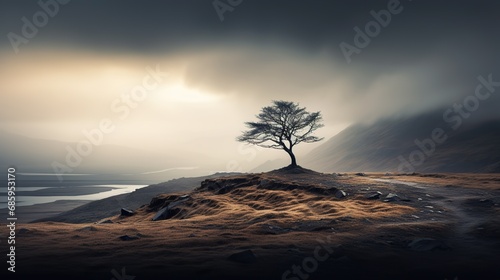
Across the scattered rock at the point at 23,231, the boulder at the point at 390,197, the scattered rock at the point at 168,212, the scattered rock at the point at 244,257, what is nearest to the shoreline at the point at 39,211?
the scattered rock at the point at 168,212

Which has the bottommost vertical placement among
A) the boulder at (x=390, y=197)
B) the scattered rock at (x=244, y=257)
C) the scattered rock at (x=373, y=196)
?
the scattered rock at (x=244, y=257)

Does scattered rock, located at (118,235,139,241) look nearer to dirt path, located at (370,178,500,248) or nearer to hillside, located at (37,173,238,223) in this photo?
dirt path, located at (370,178,500,248)

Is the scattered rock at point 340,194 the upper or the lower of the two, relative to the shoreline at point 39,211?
lower

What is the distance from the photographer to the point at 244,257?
17.8 metres

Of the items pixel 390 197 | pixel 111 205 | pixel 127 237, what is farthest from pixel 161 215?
pixel 111 205

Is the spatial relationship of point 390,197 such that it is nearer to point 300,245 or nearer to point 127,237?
point 300,245

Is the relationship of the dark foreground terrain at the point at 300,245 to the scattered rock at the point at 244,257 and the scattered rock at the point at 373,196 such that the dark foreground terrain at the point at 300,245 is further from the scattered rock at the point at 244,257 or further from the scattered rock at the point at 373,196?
the scattered rock at the point at 373,196

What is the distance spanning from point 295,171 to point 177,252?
50899 mm

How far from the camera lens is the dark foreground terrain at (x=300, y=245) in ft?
53.3

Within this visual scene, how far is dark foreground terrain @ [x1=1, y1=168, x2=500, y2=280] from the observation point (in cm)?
1625

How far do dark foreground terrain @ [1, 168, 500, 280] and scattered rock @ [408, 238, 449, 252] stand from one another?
57 millimetres

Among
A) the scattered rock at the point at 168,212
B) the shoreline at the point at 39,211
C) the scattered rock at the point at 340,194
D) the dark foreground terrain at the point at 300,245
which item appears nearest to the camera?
the dark foreground terrain at the point at 300,245

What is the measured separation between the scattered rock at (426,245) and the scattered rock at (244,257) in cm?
1001

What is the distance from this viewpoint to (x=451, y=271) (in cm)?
1627
